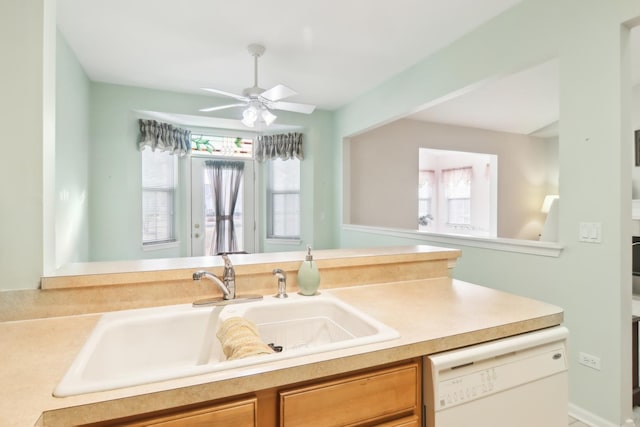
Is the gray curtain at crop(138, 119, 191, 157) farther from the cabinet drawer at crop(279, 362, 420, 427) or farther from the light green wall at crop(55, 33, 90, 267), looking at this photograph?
the cabinet drawer at crop(279, 362, 420, 427)

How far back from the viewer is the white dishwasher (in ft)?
3.13

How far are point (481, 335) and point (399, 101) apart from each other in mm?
3054

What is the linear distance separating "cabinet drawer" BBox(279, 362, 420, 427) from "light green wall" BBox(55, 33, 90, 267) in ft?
8.67

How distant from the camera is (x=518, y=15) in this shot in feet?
7.72

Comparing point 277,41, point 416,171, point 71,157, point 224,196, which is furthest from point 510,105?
point 71,157

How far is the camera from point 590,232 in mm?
1902

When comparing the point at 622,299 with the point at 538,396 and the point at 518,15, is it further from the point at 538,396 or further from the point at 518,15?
the point at 518,15

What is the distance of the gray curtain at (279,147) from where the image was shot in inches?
195

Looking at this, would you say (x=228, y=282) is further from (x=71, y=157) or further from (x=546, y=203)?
(x=546, y=203)

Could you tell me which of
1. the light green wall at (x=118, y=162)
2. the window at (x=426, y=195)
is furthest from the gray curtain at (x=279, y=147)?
the window at (x=426, y=195)

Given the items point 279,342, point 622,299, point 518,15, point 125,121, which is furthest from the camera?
point 125,121

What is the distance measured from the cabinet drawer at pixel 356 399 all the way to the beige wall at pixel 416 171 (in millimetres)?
3983

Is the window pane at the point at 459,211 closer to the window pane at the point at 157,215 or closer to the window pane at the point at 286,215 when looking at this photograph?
the window pane at the point at 286,215

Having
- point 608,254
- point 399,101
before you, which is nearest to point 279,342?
point 608,254
